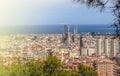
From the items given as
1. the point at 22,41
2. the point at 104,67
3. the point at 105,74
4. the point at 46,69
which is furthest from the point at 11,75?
the point at 22,41

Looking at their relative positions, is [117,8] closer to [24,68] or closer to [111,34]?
[111,34]

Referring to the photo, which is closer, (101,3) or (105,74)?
(101,3)

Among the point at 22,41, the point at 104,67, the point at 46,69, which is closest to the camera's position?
the point at 46,69

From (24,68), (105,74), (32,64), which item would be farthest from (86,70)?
(105,74)

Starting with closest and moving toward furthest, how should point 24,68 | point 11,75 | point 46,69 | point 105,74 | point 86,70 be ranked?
point 11,75, point 24,68, point 46,69, point 86,70, point 105,74

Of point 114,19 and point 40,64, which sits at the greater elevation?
point 114,19

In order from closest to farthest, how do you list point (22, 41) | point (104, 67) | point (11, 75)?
point (11, 75)
point (104, 67)
point (22, 41)

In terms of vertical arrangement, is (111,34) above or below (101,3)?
below

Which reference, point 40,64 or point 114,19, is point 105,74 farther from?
point 114,19

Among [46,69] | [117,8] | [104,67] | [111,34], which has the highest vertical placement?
[117,8]
